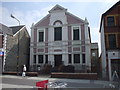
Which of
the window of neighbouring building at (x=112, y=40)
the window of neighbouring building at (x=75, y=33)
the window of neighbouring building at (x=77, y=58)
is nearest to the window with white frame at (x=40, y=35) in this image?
the window of neighbouring building at (x=75, y=33)

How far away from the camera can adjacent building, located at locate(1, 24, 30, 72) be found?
79.6ft

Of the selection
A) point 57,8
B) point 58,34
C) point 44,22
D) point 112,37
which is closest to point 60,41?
point 58,34

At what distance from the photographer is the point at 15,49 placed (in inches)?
1055

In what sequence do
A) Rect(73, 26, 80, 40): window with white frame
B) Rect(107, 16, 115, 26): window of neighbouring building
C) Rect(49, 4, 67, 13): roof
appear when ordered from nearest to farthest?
Rect(107, 16, 115, 26): window of neighbouring building < Rect(73, 26, 80, 40): window with white frame < Rect(49, 4, 67, 13): roof

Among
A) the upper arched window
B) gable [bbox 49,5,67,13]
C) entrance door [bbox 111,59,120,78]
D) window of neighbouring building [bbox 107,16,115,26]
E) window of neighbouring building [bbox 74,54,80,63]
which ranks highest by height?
gable [bbox 49,5,67,13]

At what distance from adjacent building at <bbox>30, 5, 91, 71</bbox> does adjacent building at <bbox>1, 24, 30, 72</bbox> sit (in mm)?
2574

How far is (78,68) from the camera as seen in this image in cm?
2403

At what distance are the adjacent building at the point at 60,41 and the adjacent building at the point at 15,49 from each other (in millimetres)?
2574

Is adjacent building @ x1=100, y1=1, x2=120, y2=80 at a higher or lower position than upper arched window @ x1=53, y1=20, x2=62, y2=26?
lower

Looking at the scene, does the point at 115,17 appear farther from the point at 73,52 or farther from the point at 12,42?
the point at 12,42

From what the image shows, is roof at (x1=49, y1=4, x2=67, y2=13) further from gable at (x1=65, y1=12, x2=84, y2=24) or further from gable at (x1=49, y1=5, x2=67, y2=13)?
gable at (x1=65, y1=12, x2=84, y2=24)

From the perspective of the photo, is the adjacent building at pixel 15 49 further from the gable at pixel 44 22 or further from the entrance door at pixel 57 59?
the entrance door at pixel 57 59

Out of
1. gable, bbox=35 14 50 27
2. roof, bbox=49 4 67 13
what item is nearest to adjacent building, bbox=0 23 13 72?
gable, bbox=35 14 50 27

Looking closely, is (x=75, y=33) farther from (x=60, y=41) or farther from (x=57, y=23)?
(x=57, y=23)
